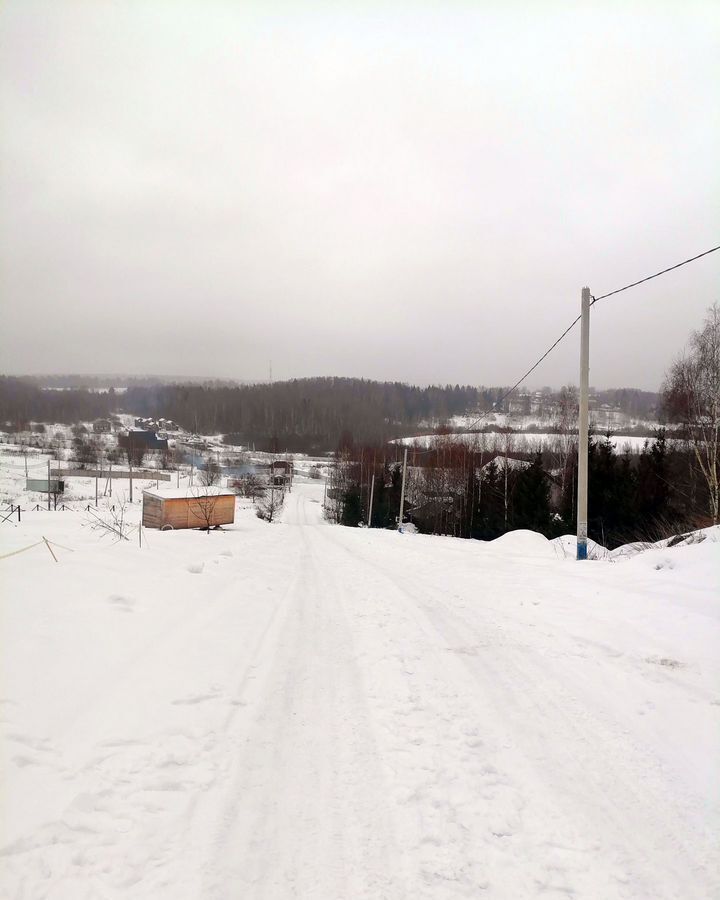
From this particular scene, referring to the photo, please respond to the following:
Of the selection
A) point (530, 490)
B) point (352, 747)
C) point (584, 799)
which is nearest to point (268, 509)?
point (530, 490)

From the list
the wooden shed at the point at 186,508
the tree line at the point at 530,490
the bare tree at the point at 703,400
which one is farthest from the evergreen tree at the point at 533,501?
the wooden shed at the point at 186,508

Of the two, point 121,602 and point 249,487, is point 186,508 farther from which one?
point 249,487

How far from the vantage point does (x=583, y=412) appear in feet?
36.2

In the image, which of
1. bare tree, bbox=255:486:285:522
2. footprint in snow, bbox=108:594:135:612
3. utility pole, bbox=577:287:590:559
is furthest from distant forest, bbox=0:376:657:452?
footprint in snow, bbox=108:594:135:612

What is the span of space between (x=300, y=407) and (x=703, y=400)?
85776mm

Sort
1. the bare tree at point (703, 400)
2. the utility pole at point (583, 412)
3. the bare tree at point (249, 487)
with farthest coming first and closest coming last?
the bare tree at point (249, 487) < the bare tree at point (703, 400) < the utility pole at point (583, 412)

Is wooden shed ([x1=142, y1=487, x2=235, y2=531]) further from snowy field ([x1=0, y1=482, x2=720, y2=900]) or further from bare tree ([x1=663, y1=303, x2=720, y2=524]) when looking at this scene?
bare tree ([x1=663, y1=303, x2=720, y2=524])

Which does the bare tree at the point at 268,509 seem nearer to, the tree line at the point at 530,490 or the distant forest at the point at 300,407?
the tree line at the point at 530,490

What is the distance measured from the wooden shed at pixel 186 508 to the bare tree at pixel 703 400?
1870 centimetres

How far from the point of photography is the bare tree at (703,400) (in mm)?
18719

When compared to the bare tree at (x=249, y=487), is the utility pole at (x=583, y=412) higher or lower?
higher

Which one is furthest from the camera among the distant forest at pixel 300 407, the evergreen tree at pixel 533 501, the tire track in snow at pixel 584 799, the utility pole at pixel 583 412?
the distant forest at pixel 300 407

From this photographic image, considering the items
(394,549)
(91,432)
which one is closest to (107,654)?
(394,549)

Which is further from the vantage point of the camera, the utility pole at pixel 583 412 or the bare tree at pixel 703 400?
the bare tree at pixel 703 400
